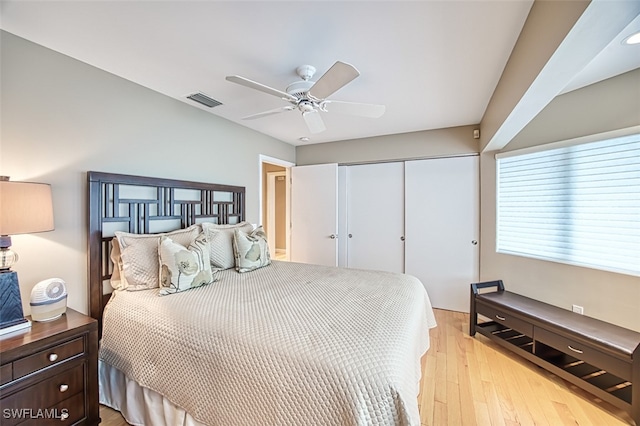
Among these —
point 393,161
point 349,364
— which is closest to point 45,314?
point 349,364

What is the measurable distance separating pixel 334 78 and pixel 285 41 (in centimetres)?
44

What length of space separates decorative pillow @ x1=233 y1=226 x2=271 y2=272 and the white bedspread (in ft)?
1.63

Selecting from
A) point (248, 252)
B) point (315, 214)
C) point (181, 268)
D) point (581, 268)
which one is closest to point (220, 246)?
point (248, 252)

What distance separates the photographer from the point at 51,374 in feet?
4.78

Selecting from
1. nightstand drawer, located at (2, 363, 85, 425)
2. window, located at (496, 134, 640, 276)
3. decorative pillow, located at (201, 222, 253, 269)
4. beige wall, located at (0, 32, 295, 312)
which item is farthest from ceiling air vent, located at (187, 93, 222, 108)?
window, located at (496, 134, 640, 276)

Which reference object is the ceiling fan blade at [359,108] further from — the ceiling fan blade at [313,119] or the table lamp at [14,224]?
the table lamp at [14,224]

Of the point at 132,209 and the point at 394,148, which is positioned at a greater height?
the point at 394,148

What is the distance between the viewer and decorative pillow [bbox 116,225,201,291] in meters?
1.96

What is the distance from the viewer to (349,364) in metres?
1.12

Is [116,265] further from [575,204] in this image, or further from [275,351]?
[575,204]

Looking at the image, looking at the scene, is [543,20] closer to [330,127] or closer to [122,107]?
[330,127]

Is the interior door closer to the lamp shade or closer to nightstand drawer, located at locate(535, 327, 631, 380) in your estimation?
Answer: nightstand drawer, located at locate(535, 327, 631, 380)

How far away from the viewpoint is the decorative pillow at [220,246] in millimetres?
2561

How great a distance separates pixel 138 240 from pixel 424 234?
3.34 m
